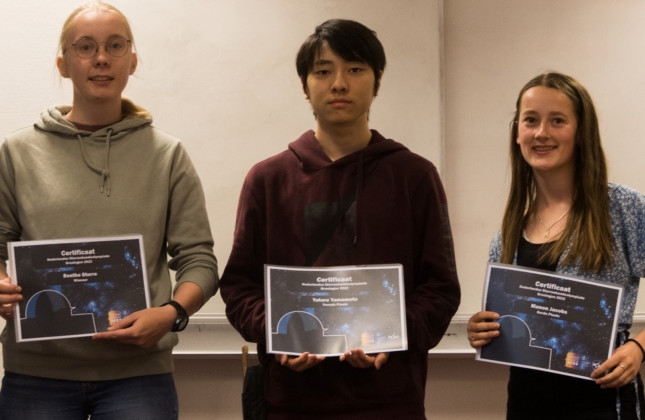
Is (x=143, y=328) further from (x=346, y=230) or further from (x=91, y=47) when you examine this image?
(x=91, y=47)

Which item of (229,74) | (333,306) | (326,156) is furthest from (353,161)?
(229,74)

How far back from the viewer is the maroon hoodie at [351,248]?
1881mm

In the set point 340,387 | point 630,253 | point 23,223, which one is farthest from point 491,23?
point 23,223

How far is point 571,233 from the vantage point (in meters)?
2.07

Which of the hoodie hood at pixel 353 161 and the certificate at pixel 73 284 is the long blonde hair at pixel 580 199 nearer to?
the hoodie hood at pixel 353 161

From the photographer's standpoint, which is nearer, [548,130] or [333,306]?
[333,306]

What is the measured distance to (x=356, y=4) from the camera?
3221 mm

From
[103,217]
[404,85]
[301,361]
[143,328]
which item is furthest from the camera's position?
[404,85]

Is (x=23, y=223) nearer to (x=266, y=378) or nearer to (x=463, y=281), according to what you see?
(x=266, y=378)

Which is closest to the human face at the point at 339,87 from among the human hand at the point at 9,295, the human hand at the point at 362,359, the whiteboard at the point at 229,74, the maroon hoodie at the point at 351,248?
the maroon hoodie at the point at 351,248

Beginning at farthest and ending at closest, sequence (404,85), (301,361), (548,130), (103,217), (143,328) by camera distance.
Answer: (404,85) < (548,130) < (103,217) < (143,328) < (301,361)

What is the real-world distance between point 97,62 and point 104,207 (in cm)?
44

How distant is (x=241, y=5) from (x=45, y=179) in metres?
1.57

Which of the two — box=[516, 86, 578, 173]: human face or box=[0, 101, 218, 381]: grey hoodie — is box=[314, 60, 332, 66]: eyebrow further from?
box=[516, 86, 578, 173]: human face
